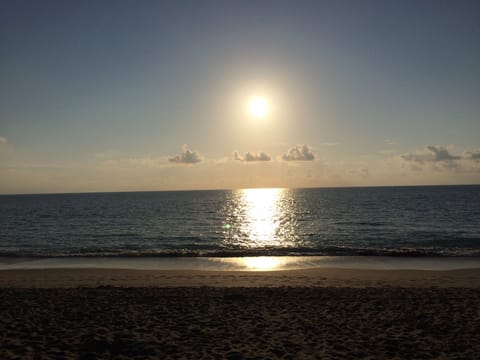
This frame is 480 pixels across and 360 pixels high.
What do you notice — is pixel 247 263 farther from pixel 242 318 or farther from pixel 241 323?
pixel 241 323

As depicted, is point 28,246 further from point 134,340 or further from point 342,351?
point 342,351

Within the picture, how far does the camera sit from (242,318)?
11.8 metres

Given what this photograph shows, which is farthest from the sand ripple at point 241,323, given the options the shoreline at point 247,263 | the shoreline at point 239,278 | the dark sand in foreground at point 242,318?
the shoreline at point 247,263

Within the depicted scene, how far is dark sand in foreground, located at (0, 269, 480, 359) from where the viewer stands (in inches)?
361

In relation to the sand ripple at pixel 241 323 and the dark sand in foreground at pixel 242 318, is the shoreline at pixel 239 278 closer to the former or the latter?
the dark sand in foreground at pixel 242 318

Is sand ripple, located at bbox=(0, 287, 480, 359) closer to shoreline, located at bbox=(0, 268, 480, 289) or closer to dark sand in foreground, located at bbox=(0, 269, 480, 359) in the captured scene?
dark sand in foreground, located at bbox=(0, 269, 480, 359)

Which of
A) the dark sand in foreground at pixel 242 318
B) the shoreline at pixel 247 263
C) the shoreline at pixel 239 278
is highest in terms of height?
the dark sand in foreground at pixel 242 318

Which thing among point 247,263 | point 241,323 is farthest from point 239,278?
point 241,323

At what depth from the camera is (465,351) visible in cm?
902

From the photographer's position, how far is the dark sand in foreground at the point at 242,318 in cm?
918

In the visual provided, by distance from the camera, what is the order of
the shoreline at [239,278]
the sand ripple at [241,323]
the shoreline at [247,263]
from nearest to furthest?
1. the sand ripple at [241,323]
2. the shoreline at [239,278]
3. the shoreline at [247,263]

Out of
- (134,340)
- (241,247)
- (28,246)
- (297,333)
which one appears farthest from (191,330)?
(28,246)

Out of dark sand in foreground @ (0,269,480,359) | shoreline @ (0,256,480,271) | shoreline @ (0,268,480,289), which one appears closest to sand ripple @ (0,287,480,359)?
dark sand in foreground @ (0,269,480,359)

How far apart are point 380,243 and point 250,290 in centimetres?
2501
